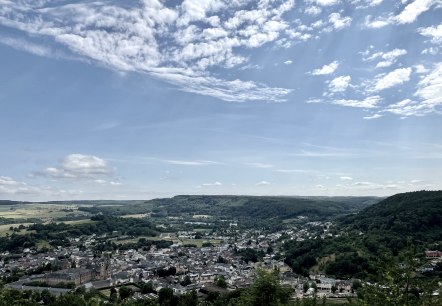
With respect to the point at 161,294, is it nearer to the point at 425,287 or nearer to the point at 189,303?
the point at 189,303

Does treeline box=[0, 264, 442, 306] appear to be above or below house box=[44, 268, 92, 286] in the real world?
above

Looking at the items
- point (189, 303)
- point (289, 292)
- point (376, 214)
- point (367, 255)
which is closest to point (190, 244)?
point (376, 214)

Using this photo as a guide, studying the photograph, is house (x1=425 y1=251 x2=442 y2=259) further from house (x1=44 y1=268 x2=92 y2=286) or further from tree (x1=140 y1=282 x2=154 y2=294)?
house (x1=44 y1=268 x2=92 y2=286)

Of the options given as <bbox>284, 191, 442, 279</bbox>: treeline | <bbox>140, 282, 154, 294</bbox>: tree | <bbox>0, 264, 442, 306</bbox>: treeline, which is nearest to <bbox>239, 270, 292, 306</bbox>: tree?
<bbox>0, 264, 442, 306</bbox>: treeline

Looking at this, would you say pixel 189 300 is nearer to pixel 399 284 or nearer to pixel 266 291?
pixel 266 291

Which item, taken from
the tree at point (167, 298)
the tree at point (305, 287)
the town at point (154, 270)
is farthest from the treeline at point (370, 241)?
the tree at point (167, 298)

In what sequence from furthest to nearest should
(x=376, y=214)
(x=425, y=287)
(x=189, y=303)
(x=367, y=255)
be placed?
1. (x=376, y=214)
2. (x=367, y=255)
3. (x=189, y=303)
4. (x=425, y=287)

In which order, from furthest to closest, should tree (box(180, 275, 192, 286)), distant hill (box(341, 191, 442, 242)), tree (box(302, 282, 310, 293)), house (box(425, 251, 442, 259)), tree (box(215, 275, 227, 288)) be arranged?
distant hill (box(341, 191, 442, 242)) → tree (box(180, 275, 192, 286)) → tree (box(215, 275, 227, 288)) → house (box(425, 251, 442, 259)) → tree (box(302, 282, 310, 293))

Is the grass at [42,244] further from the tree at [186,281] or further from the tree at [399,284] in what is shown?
the tree at [399,284]
